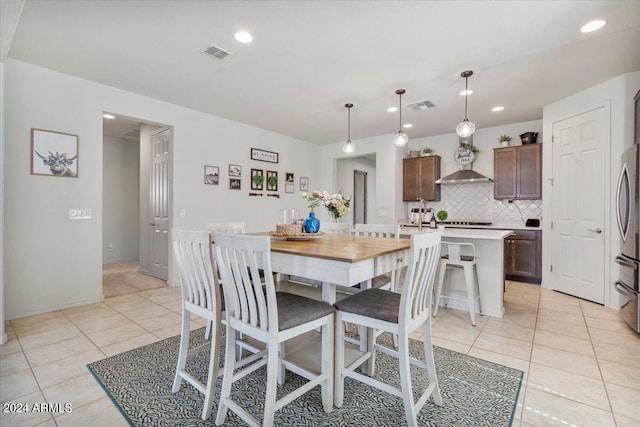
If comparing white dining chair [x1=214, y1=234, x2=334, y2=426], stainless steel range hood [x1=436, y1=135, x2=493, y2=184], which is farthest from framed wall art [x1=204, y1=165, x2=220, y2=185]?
stainless steel range hood [x1=436, y1=135, x2=493, y2=184]

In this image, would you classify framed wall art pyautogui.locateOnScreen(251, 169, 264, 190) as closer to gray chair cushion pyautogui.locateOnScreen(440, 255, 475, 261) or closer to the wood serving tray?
the wood serving tray

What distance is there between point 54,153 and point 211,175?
6.18 feet

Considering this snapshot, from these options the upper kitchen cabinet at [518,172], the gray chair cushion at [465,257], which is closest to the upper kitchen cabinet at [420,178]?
the upper kitchen cabinet at [518,172]

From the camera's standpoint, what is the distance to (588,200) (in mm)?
3781

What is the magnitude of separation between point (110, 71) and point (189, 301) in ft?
9.50

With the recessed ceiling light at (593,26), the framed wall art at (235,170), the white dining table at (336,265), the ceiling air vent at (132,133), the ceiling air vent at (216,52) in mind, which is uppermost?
the ceiling air vent at (132,133)

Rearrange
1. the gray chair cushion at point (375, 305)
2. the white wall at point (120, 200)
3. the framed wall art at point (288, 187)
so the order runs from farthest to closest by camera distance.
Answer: the white wall at point (120, 200) → the framed wall art at point (288, 187) → the gray chair cushion at point (375, 305)

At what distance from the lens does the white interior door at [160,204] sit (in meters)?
4.55

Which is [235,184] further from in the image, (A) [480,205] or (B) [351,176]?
(A) [480,205]

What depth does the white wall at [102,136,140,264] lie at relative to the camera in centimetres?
629

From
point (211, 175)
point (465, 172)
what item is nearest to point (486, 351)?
point (465, 172)

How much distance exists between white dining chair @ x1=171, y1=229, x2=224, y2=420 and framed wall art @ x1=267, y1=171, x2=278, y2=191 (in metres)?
3.90

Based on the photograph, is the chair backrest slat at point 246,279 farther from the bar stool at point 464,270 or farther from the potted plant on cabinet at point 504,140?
the potted plant on cabinet at point 504,140

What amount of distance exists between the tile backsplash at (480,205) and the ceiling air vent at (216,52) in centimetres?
477
